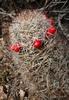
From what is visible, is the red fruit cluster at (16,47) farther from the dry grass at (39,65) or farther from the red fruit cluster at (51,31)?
the red fruit cluster at (51,31)

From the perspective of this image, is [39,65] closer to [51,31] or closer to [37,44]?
[37,44]

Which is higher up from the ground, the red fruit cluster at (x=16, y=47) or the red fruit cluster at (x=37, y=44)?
the red fruit cluster at (x=37, y=44)

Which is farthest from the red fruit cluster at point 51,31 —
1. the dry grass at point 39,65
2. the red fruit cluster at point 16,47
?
the red fruit cluster at point 16,47

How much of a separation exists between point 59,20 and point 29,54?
524 mm

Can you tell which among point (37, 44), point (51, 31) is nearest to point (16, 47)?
point (37, 44)

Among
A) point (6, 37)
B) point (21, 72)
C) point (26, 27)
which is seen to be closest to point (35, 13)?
point (26, 27)

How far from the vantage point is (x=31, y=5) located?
13.3ft

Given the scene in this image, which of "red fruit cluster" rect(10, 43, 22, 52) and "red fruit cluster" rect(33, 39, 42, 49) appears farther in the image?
"red fruit cluster" rect(10, 43, 22, 52)

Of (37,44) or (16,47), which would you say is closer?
(37,44)

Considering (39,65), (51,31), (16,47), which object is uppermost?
(51,31)

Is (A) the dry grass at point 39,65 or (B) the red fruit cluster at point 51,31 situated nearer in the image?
(A) the dry grass at point 39,65

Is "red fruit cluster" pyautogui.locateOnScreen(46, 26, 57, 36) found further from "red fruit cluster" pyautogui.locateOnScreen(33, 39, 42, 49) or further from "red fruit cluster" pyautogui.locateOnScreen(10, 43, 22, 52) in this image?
"red fruit cluster" pyautogui.locateOnScreen(10, 43, 22, 52)

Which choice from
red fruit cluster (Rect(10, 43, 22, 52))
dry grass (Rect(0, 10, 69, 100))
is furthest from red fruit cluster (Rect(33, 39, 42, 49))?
red fruit cluster (Rect(10, 43, 22, 52))

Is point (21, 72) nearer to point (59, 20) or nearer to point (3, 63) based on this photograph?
point (3, 63)
